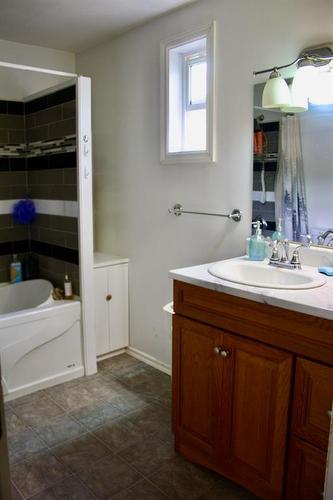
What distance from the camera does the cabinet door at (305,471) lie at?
4.86ft

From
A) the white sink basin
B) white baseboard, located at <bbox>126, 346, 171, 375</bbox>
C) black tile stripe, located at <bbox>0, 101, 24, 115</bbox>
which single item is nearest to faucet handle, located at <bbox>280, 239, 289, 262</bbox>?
the white sink basin

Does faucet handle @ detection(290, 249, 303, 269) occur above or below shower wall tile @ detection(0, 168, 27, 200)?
below

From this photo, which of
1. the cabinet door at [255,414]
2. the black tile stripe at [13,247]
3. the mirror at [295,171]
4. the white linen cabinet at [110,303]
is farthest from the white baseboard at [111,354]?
the mirror at [295,171]

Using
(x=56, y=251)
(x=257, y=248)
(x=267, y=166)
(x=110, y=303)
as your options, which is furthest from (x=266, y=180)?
(x=56, y=251)

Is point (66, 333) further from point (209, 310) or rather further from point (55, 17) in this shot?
point (55, 17)

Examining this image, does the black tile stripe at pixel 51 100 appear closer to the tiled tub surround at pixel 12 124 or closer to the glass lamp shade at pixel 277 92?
the tiled tub surround at pixel 12 124

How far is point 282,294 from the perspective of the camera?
1.54 metres

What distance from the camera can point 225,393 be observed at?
176cm

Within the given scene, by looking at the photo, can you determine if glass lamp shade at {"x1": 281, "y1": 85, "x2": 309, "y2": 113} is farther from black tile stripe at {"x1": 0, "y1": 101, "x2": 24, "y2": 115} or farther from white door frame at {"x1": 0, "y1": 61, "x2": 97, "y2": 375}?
black tile stripe at {"x1": 0, "y1": 101, "x2": 24, "y2": 115}

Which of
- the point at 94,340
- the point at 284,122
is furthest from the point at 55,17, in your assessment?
the point at 94,340

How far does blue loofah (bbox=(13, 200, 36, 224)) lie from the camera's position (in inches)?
128

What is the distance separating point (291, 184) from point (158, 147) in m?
1.03

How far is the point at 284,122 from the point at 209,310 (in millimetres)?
974

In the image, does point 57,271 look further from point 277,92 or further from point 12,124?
point 277,92
